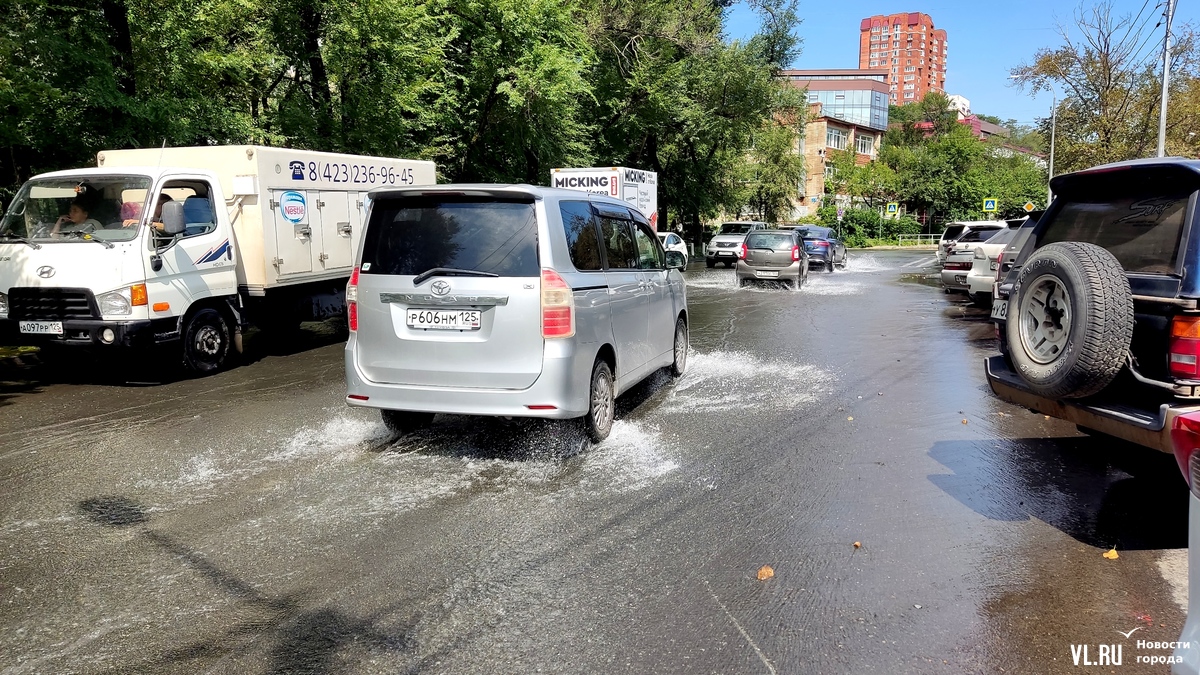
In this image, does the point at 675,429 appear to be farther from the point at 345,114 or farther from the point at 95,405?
the point at 345,114

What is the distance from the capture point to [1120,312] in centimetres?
419

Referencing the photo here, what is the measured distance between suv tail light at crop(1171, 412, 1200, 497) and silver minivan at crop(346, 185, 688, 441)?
378cm

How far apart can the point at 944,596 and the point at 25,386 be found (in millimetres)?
9630

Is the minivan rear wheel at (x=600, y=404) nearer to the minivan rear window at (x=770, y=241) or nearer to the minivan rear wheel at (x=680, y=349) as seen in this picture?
the minivan rear wheel at (x=680, y=349)

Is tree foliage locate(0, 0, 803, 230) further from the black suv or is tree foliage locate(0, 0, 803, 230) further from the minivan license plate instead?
the black suv

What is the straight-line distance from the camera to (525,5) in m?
21.2

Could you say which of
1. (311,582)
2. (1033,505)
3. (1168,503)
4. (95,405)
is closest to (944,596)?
(1033,505)

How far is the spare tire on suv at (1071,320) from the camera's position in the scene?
4203mm

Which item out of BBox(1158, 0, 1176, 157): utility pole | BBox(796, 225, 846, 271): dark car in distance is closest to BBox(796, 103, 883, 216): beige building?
BBox(796, 225, 846, 271): dark car in distance

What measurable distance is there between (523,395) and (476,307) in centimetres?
70

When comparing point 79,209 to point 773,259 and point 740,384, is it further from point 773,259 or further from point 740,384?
point 773,259

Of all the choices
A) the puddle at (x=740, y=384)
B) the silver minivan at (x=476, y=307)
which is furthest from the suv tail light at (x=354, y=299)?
the puddle at (x=740, y=384)

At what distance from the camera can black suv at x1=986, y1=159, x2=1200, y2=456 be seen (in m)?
4.13

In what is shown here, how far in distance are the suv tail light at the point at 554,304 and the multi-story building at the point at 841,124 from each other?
230 feet
